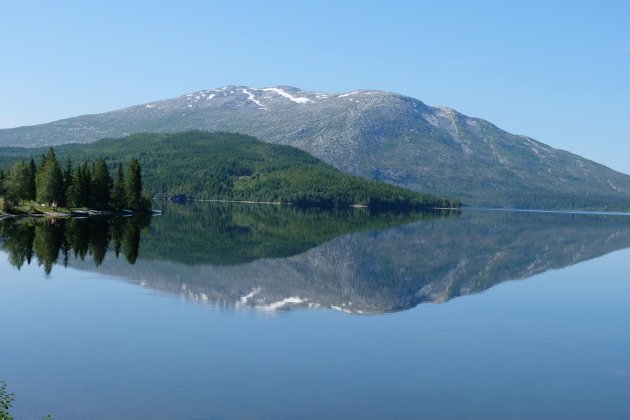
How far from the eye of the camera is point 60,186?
5443 inches

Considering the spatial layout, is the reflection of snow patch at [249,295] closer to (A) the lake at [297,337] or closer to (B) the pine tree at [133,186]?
(A) the lake at [297,337]

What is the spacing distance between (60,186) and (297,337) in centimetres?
11567

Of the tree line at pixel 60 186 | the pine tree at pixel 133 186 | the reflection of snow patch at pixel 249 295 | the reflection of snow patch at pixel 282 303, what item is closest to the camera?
the reflection of snow patch at pixel 282 303

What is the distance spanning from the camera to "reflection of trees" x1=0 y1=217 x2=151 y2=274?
64925 millimetres

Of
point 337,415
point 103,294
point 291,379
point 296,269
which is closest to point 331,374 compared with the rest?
point 291,379

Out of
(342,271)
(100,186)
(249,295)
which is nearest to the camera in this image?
(249,295)

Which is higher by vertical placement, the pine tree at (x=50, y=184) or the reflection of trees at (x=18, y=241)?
the pine tree at (x=50, y=184)

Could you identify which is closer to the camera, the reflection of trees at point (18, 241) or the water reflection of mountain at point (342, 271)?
the water reflection of mountain at point (342, 271)

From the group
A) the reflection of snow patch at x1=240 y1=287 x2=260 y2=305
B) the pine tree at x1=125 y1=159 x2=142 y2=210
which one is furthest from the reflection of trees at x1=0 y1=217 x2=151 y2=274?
the pine tree at x1=125 y1=159 x2=142 y2=210

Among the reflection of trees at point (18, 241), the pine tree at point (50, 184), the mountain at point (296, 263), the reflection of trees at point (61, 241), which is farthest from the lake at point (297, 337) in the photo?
the pine tree at point (50, 184)

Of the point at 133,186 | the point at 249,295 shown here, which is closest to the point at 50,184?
the point at 133,186

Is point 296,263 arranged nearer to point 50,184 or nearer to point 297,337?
point 297,337

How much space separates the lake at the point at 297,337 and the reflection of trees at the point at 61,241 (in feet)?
1.83

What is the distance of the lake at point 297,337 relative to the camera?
25391 millimetres
